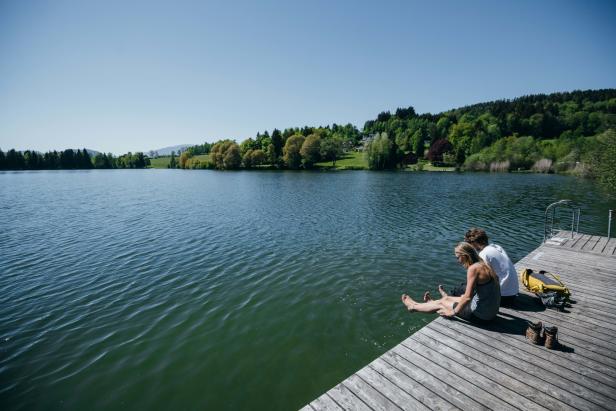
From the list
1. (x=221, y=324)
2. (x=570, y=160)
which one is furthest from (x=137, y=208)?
(x=570, y=160)

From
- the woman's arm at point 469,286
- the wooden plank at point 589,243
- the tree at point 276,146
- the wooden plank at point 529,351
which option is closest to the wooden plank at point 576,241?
the wooden plank at point 589,243

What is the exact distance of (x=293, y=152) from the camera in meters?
121

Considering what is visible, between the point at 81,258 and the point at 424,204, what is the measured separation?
32875 millimetres

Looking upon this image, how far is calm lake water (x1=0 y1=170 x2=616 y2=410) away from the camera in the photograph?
7473mm

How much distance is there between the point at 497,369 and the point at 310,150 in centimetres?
11537

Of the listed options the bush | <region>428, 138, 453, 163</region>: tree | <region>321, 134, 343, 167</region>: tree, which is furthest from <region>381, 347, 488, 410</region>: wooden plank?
<region>428, 138, 453, 163</region>: tree

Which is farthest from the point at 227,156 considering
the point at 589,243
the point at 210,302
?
the point at 589,243

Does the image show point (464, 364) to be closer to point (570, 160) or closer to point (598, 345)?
point (598, 345)

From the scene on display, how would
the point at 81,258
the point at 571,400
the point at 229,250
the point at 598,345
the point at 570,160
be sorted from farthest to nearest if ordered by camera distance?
the point at 570,160 → the point at 229,250 → the point at 81,258 → the point at 598,345 → the point at 571,400

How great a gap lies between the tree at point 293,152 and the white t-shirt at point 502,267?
115 meters

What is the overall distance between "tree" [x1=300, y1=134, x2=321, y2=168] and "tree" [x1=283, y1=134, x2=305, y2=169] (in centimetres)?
363

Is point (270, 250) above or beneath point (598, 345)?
beneath

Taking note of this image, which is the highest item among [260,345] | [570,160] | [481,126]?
[481,126]

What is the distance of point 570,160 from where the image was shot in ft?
254
